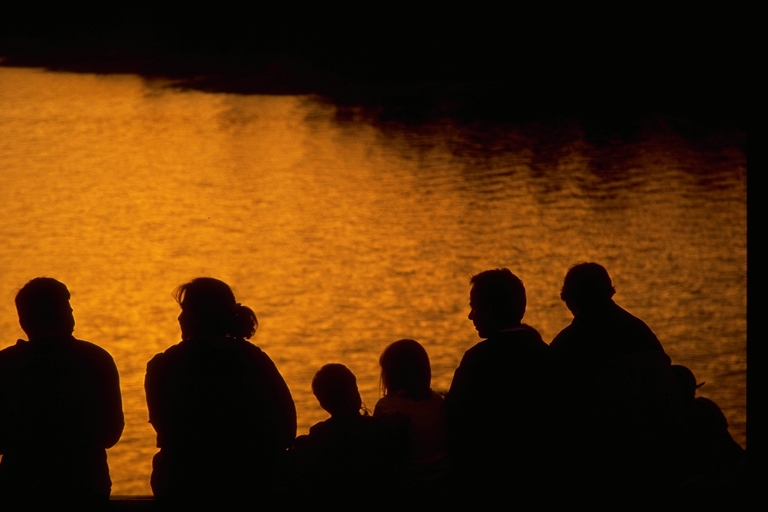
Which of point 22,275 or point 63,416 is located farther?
point 22,275

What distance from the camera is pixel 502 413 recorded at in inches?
74.5

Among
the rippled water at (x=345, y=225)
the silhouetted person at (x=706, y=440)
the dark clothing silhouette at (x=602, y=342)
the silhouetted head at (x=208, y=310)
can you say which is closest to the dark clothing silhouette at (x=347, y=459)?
the silhouetted head at (x=208, y=310)

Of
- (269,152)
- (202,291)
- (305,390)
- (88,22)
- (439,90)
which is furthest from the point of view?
(439,90)

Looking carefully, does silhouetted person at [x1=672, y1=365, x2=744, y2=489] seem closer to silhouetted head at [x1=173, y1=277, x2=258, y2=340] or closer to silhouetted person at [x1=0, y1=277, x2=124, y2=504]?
silhouetted head at [x1=173, y1=277, x2=258, y2=340]

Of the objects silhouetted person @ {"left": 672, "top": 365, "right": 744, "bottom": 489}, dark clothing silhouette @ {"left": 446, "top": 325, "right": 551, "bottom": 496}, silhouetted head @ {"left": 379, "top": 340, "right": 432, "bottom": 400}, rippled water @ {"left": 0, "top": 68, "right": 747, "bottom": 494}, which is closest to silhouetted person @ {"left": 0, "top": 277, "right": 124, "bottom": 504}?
silhouetted head @ {"left": 379, "top": 340, "right": 432, "bottom": 400}

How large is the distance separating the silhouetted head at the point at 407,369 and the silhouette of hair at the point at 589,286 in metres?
0.32

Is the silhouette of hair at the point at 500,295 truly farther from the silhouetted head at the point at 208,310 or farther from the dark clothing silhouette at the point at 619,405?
the silhouetted head at the point at 208,310

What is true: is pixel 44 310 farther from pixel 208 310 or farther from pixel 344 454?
pixel 344 454

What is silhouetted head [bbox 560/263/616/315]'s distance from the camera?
1.95 m

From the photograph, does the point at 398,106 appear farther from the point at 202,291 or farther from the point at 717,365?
the point at 202,291

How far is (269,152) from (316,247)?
4.40 metres

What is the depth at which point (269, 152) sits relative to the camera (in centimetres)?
1240

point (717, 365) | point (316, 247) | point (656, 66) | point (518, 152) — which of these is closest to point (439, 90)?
point (656, 66)

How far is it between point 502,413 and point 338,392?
1.09 ft
